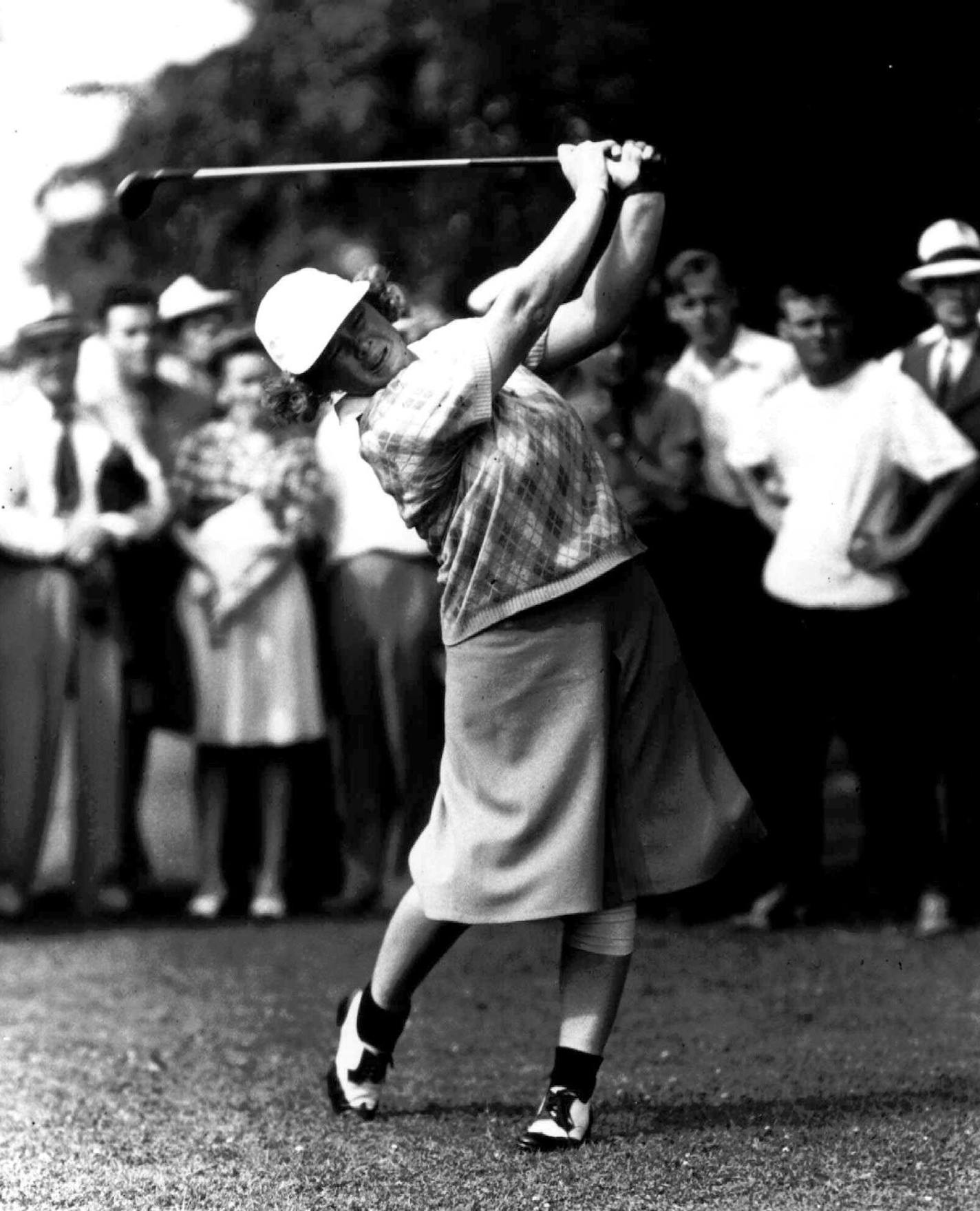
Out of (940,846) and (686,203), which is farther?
(686,203)

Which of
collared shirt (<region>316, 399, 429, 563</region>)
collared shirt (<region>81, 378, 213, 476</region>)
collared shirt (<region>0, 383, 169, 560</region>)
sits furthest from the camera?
collared shirt (<region>81, 378, 213, 476</region>)

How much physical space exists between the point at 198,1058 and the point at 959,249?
12.4 ft

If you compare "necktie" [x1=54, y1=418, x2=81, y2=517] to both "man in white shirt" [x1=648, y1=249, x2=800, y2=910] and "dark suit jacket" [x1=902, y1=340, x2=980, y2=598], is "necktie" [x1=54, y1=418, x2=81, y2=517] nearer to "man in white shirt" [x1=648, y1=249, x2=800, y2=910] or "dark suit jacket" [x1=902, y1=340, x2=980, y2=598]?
"man in white shirt" [x1=648, y1=249, x2=800, y2=910]

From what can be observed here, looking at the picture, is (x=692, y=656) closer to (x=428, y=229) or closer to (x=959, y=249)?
(x=959, y=249)

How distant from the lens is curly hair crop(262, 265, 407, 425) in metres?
5.17

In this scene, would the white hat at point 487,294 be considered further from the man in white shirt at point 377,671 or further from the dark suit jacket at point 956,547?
the man in white shirt at point 377,671

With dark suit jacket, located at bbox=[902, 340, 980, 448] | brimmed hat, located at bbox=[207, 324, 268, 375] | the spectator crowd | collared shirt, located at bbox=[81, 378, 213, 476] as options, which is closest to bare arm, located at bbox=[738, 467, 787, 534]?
the spectator crowd

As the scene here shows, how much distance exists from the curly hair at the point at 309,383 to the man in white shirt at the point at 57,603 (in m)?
3.74

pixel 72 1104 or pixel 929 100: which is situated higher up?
pixel 929 100

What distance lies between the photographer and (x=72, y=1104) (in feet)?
18.8

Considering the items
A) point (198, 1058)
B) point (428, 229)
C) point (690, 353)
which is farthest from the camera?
point (428, 229)

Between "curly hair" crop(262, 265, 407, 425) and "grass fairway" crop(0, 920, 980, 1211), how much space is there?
1515 mm

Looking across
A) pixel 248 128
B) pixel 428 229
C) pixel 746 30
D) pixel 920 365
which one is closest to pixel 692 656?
pixel 920 365

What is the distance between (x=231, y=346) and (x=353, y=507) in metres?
0.74
